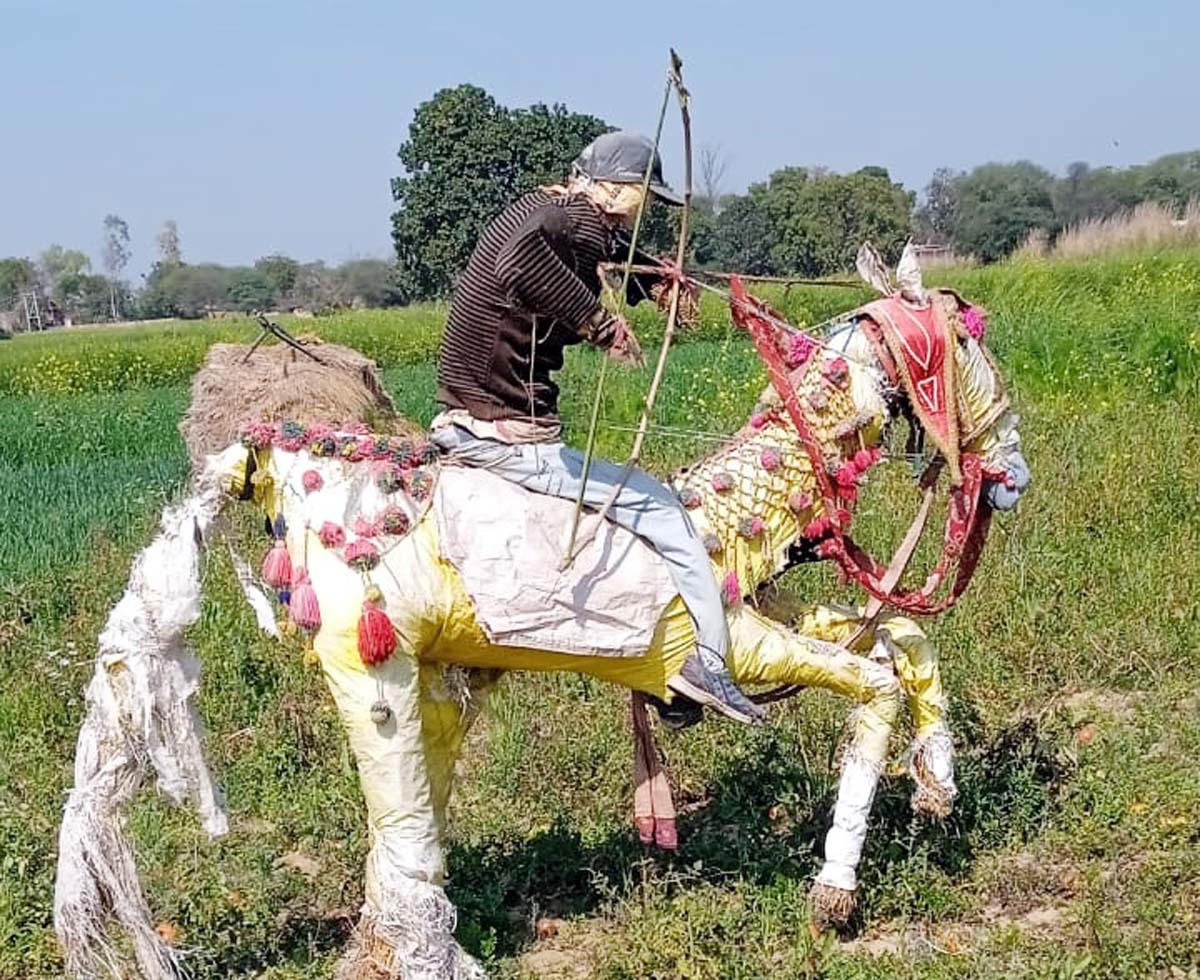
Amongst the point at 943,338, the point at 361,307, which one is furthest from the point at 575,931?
the point at 361,307

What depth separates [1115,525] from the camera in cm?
788

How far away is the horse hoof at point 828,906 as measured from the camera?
4324 millimetres

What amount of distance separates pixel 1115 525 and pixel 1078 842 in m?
3.46

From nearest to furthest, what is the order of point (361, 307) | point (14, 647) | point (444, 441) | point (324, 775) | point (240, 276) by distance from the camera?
point (444, 441), point (324, 775), point (14, 647), point (361, 307), point (240, 276)

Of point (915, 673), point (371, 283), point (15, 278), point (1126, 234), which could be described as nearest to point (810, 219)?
point (1126, 234)

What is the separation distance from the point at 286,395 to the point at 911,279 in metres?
2.32

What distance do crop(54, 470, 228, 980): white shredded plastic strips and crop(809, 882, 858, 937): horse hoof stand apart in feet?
5.94

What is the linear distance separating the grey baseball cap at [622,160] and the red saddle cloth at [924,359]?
0.84 meters

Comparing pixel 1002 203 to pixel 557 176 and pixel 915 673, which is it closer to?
pixel 557 176

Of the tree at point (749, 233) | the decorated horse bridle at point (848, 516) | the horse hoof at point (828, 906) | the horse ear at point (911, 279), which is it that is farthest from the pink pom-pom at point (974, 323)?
the tree at point (749, 233)

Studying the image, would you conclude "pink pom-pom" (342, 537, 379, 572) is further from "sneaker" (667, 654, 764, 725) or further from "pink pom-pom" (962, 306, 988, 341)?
"pink pom-pom" (962, 306, 988, 341)

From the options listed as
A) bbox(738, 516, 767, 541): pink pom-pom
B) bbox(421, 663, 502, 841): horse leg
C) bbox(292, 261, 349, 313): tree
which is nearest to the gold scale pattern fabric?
bbox(738, 516, 767, 541): pink pom-pom

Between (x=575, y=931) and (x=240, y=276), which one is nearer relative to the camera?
(x=575, y=931)

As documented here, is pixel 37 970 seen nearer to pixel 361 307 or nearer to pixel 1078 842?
pixel 1078 842
